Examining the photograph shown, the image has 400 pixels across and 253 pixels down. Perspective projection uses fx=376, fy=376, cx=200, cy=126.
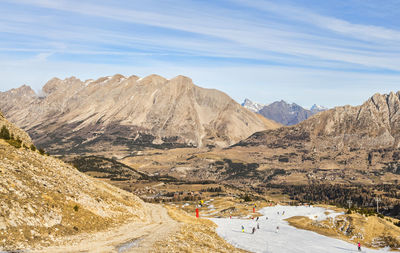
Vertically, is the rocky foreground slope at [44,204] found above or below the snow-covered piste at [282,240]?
above

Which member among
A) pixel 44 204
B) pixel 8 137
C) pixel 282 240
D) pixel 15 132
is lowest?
Answer: pixel 282 240

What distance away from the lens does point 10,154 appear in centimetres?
7575

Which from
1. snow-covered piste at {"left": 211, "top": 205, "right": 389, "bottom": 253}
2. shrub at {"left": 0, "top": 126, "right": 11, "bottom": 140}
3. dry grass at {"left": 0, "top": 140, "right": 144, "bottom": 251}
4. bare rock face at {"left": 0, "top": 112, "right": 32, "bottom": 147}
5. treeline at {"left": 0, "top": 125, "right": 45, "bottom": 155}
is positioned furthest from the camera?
snow-covered piste at {"left": 211, "top": 205, "right": 389, "bottom": 253}

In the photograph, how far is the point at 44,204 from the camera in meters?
61.6

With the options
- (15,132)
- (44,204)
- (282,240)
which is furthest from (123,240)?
(282,240)

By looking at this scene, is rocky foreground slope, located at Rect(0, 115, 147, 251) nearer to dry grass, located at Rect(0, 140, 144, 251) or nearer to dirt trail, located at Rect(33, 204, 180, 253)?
dry grass, located at Rect(0, 140, 144, 251)

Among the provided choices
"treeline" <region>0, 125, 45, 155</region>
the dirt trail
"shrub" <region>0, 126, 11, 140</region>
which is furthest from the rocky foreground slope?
"shrub" <region>0, 126, 11, 140</region>

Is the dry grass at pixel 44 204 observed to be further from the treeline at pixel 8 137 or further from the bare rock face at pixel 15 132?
the bare rock face at pixel 15 132

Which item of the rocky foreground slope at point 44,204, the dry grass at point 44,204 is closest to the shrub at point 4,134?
the rocky foreground slope at point 44,204

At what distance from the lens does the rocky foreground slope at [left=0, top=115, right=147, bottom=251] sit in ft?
169

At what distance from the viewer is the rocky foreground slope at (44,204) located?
5153cm

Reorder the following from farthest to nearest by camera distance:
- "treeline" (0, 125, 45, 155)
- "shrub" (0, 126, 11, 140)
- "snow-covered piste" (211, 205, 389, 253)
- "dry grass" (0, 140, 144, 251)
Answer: "snow-covered piste" (211, 205, 389, 253), "shrub" (0, 126, 11, 140), "treeline" (0, 125, 45, 155), "dry grass" (0, 140, 144, 251)

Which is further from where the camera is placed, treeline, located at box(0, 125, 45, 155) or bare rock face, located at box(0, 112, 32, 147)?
bare rock face, located at box(0, 112, 32, 147)

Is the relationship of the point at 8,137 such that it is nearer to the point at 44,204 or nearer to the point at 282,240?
the point at 44,204
